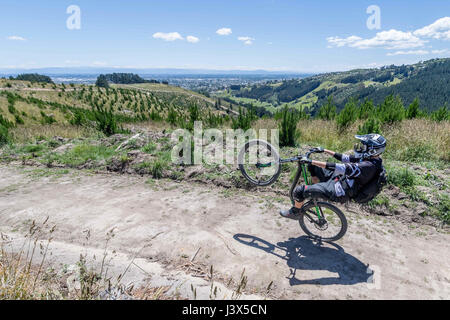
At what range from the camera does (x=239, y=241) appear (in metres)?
4.73

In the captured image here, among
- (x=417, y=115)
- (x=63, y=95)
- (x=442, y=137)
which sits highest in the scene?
(x=63, y=95)

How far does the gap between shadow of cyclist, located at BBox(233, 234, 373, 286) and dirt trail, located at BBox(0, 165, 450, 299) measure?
18 mm

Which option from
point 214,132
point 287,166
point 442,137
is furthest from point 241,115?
point 442,137

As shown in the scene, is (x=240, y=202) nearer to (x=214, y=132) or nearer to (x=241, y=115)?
(x=214, y=132)

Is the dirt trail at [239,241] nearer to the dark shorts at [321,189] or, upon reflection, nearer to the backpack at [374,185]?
the dark shorts at [321,189]

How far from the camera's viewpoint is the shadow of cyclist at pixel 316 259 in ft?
12.6

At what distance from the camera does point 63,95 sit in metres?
41.9

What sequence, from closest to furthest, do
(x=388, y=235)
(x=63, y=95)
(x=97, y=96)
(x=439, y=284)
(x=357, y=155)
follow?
(x=439, y=284) < (x=357, y=155) < (x=388, y=235) < (x=63, y=95) < (x=97, y=96)

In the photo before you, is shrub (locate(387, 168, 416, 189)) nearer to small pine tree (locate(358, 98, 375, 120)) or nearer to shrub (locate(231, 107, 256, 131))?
shrub (locate(231, 107, 256, 131))

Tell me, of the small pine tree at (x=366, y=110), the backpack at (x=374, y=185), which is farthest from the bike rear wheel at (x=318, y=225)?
the small pine tree at (x=366, y=110)

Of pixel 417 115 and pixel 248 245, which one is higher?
pixel 417 115

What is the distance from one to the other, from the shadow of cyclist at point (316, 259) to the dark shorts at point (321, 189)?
0.98 m

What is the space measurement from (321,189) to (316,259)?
4.35 ft

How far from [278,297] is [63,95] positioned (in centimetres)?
5114
